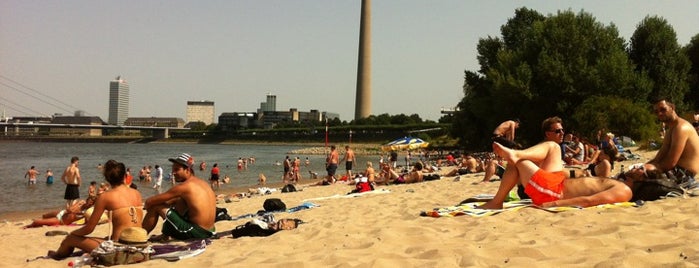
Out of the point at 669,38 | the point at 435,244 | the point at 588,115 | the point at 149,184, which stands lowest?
the point at 149,184

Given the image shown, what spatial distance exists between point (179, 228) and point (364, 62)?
9681 cm

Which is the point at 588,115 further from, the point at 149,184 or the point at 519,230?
the point at 519,230

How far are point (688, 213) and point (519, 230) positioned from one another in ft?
5.19

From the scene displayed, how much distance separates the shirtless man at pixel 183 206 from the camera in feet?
18.5

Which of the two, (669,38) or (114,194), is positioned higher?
(669,38)

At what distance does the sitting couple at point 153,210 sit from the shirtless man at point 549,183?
124 inches

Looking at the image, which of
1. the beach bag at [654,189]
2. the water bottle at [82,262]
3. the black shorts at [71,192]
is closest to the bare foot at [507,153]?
the beach bag at [654,189]

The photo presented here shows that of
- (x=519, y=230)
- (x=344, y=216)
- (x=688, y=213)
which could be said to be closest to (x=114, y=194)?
(x=344, y=216)

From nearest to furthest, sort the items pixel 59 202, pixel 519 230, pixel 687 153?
pixel 519 230
pixel 687 153
pixel 59 202

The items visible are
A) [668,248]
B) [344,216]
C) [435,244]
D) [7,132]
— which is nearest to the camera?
[668,248]

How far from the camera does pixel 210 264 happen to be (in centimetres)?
444

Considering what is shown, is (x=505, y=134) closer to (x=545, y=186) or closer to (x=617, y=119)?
(x=545, y=186)

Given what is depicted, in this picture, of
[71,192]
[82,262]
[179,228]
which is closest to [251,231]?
[179,228]

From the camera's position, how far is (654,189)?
5766 millimetres
